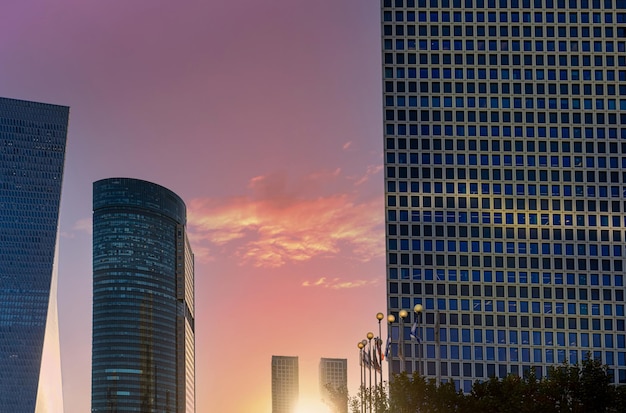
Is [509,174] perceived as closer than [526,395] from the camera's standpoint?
No

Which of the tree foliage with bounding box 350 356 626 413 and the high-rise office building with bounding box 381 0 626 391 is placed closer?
the tree foliage with bounding box 350 356 626 413

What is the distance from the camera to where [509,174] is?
185875mm

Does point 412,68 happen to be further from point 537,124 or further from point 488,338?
point 488,338

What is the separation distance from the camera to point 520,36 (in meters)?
189

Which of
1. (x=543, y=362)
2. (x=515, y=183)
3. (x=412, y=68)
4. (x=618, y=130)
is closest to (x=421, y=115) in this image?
(x=412, y=68)

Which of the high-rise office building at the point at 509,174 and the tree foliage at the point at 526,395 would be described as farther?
the high-rise office building at the point at 509,174

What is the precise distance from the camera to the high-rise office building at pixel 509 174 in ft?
594

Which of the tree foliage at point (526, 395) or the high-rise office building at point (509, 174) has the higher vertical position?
the high-rise office building at point (509, 174)

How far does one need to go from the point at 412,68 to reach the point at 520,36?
19896 mm

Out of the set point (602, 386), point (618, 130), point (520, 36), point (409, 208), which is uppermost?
point (520, 36)

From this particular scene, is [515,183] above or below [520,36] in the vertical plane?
below

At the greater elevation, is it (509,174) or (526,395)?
(509,174)

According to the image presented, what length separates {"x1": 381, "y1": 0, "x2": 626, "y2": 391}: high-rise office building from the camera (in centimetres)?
18100

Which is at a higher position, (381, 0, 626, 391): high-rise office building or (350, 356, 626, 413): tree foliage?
(381, 0, 626, 391): high-rise office building
